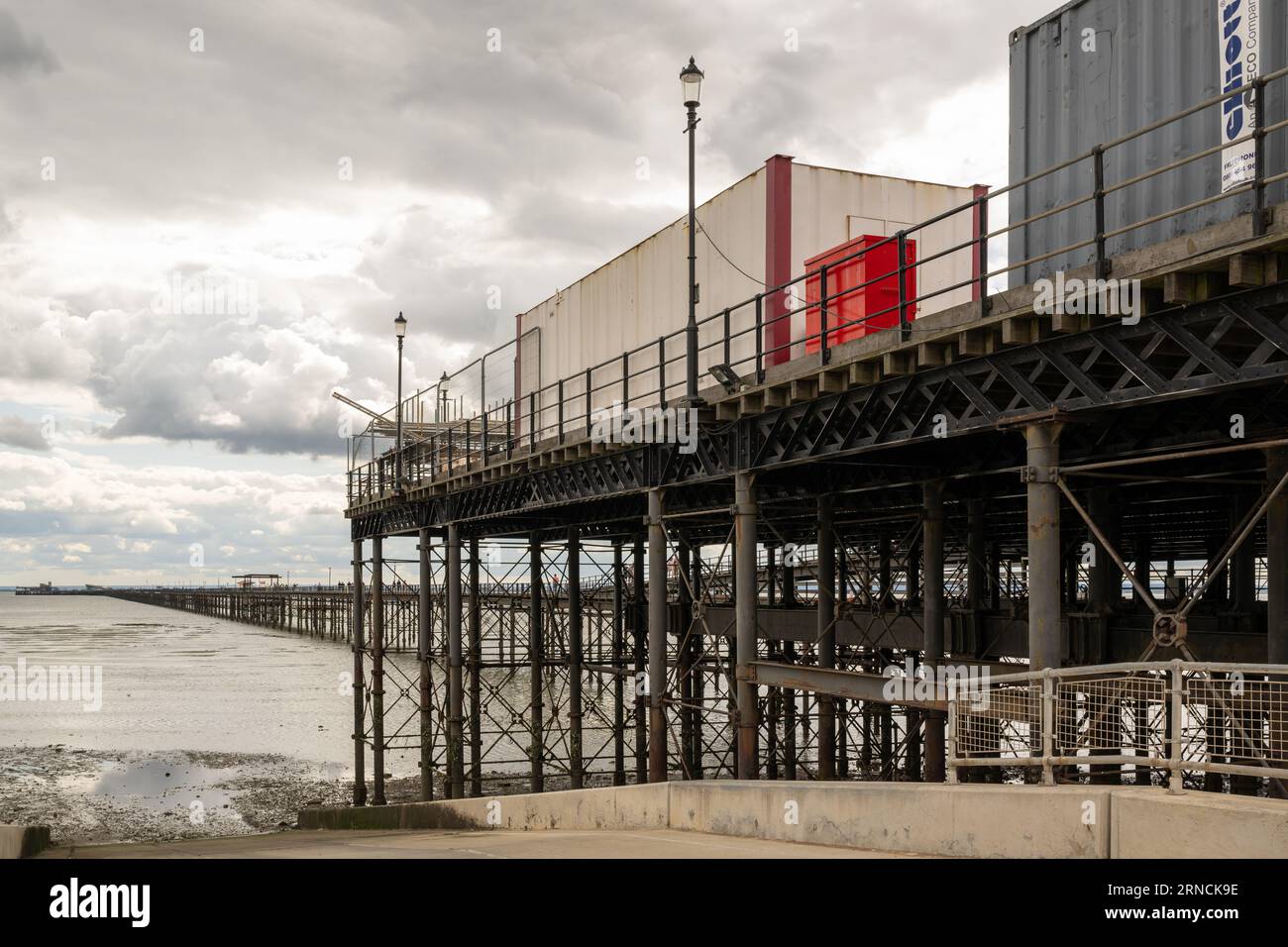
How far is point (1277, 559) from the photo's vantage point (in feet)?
42.3

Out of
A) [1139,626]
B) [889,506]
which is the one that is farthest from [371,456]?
[1139,626]

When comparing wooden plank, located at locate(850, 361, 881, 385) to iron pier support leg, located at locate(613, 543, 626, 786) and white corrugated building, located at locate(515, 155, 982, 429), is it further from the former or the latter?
iron pier support leg, located at locate(613, 543, 626, 786)

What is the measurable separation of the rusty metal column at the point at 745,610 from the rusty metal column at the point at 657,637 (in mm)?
1926

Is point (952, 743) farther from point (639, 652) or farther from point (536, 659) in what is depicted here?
point (639, 652)

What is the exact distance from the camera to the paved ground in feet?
35.4

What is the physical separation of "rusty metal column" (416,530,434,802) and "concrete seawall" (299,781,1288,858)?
16.4 m

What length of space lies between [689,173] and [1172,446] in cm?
831

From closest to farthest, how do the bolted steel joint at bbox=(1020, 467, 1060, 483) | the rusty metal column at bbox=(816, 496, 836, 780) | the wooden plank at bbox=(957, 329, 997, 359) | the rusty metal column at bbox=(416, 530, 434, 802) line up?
the bolted steel joint at bbox=(1020, 467, 1060, 483) → the wooden plank at bbox=(957, 329, 997, 359) → the rusty metal column at bbox=(816, 496, 836, 780) → the rusty metal column at bbox=(416, 530, 434, 802)

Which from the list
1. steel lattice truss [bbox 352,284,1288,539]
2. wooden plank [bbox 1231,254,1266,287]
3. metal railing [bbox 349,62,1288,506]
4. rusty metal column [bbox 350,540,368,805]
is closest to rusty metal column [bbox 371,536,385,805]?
rusty metal column [bbox 350,540,368,805]

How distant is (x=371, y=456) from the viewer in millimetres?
43156

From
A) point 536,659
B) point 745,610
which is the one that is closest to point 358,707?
point 536,659

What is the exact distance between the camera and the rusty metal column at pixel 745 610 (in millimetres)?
18219

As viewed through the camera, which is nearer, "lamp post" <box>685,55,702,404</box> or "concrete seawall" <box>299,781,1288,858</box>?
"concrete seawall" <box>299,781,1288,858</box>
